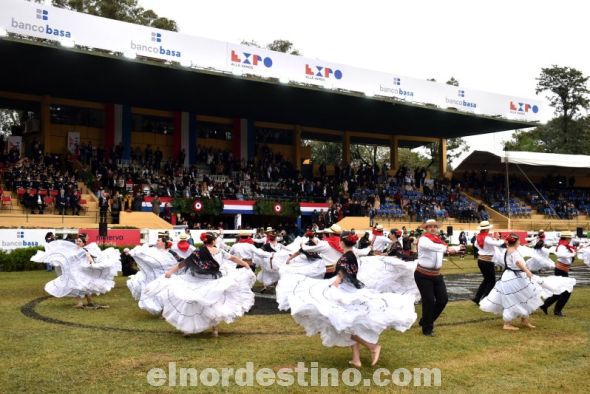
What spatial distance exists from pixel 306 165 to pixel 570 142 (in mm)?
39651

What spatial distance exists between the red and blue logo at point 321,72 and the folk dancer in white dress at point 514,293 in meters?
23.9

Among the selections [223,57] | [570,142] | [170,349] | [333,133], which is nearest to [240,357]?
[170,349]

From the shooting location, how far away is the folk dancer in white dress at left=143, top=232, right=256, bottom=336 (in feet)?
31.4

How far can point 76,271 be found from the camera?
13.3 m

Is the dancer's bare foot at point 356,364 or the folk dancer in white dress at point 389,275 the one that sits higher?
the folk dancer in white dress at point 389,275

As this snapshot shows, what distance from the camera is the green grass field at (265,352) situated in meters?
7.27

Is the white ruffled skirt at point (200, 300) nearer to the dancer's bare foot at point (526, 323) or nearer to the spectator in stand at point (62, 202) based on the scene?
the dancer's bare foot at point (526, 323)

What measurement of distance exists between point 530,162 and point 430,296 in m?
38.5

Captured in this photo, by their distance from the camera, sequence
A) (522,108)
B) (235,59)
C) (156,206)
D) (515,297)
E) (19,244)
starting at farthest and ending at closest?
1. (522,108)
2. (235,59)
3. (156,206)
4. (19,244)
5. (515,297)

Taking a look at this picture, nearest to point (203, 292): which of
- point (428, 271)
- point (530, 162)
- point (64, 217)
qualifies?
point (428, 271)

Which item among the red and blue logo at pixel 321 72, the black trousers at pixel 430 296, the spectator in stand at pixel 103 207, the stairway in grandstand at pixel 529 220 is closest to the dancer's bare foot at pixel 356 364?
the black trousers at pixel 430 296

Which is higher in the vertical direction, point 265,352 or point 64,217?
point 64,217

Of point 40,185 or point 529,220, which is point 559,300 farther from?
point 529,220

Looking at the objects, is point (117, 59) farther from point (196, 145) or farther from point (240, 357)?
point (240, 357)
